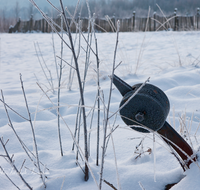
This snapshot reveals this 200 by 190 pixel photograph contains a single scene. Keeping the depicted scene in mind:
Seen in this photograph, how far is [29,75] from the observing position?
374 cm

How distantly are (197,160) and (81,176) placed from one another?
1.85ft

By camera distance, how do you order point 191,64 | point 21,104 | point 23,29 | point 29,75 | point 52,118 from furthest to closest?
point 23,29 → point 29,75 → point 191,64 → point 21,104 → point 52,118

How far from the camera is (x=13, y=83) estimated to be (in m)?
3.05

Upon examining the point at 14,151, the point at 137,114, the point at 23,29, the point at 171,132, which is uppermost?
the point at 23,29

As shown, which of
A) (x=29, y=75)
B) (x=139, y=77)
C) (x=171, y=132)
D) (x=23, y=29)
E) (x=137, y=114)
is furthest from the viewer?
(x=23, y=29)

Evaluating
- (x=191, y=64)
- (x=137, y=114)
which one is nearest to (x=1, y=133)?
(x=137, y=114)

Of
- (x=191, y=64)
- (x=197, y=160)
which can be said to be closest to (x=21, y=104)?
(x=197, y=160)

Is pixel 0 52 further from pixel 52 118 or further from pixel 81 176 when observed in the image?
pixel 81 176

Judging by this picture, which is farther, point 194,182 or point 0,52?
point 0,52

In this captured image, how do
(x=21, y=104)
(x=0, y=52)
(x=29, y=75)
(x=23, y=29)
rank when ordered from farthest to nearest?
(x=23, y=29)
(x=0, y=52)
(x=29, y=75)
(x=21, y=104)

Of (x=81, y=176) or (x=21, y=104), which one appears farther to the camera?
(x=21, y=104)

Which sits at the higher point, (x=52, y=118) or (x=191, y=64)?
(x=191, y=64)

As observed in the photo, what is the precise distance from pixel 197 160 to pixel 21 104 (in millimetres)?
1724

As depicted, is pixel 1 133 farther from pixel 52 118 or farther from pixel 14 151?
pixel 52 118
